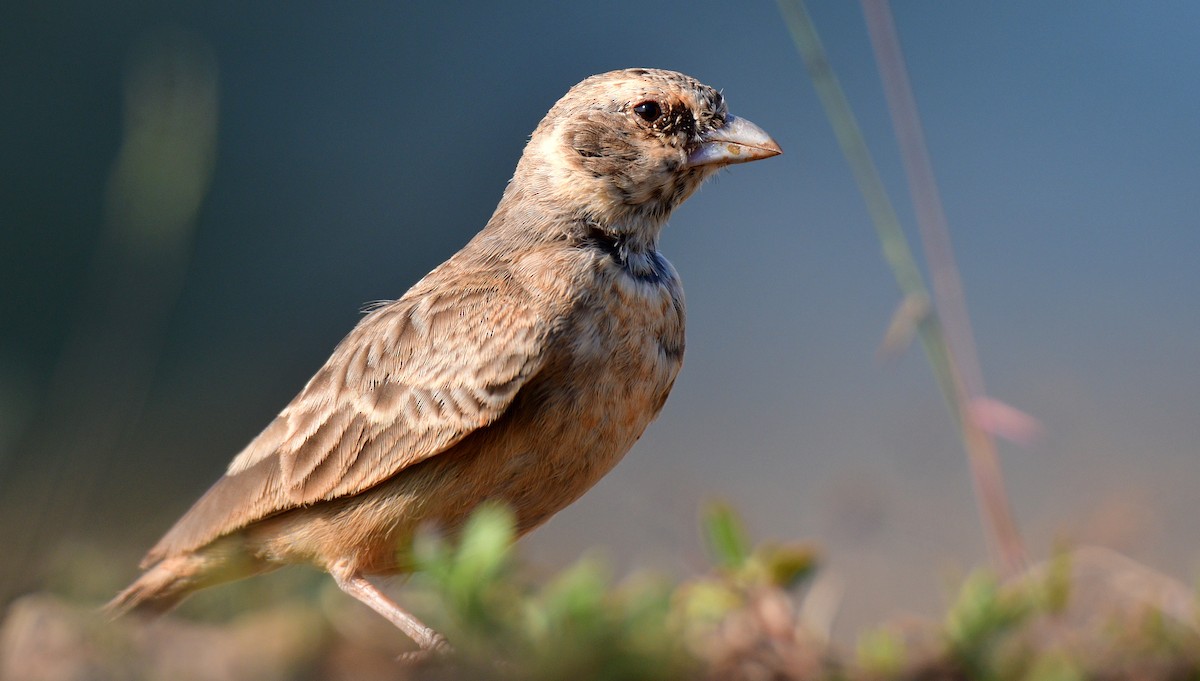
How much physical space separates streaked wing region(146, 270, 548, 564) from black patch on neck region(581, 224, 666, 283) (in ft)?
1.33

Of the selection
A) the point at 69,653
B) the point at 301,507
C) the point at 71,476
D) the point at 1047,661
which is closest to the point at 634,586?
the point at 1047,661

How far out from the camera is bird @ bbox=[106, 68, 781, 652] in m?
A: 3.69

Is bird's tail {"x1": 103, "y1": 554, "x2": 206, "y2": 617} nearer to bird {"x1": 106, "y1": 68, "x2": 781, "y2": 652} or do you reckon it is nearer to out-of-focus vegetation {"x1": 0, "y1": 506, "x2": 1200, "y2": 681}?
bird {"x1": 106, "y1": 68, "x2": 781, "y2": 652}

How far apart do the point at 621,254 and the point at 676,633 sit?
211 centimetres

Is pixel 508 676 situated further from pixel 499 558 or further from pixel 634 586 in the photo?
pixel 634 586

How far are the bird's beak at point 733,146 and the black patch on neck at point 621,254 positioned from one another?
0.41 meters

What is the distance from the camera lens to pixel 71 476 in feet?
13.4

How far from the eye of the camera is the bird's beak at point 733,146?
4453mm

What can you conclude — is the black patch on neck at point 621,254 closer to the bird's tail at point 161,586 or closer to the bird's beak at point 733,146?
the bird's beak at point 733,146

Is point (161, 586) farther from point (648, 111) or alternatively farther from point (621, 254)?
point (648, 111)

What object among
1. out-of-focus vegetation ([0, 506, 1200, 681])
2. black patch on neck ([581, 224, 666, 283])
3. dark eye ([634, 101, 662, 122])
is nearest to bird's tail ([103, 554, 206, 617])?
out-of-focus vegetation ([0, 506, 1200, 681])

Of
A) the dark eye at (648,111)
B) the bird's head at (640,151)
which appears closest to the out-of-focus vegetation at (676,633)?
the bird's head at (640,151)

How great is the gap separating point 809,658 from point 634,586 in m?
0.44

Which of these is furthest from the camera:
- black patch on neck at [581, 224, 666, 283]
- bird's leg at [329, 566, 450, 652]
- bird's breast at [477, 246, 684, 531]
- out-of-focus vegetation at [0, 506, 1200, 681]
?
black patch on neck at [581, 224, 666, 283]
